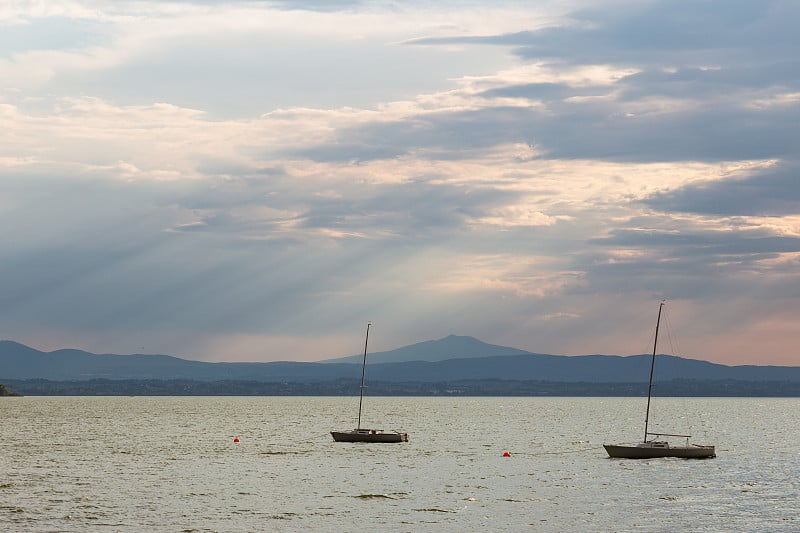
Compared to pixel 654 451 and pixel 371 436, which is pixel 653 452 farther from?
pixel 371 436

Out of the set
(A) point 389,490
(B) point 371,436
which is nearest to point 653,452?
(A) point 389,490

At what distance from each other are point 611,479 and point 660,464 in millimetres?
21430

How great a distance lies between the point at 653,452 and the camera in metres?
130

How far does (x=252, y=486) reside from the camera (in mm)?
104375

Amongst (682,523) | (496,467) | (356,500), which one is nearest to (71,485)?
(356,500)

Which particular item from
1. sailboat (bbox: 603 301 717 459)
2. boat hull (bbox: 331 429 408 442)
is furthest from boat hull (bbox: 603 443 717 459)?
boat hull (bbox: 331 429 408 442)

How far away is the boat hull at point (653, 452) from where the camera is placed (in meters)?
130

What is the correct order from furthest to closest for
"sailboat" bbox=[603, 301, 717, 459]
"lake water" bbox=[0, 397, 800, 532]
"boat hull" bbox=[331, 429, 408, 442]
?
"boat hull" bbox=[331, 429, 408, 442] → "sailboat" bbox=[603, 301, 717, 459] → "lake water" bbox=[0, 397, 800, 532]

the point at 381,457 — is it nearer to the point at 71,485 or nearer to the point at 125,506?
the point at 71,485

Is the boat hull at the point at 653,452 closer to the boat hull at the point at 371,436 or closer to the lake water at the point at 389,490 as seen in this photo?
the lake water at the point at 389,490

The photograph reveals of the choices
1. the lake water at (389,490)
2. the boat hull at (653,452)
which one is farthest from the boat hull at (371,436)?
the boat hull at (653,452)

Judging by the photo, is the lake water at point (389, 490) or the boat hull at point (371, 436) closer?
the lake water at point (389, 490)

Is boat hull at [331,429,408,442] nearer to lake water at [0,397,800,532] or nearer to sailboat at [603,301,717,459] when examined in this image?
lake water at [0,397,800,532]

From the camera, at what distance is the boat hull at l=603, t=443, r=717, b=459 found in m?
130
